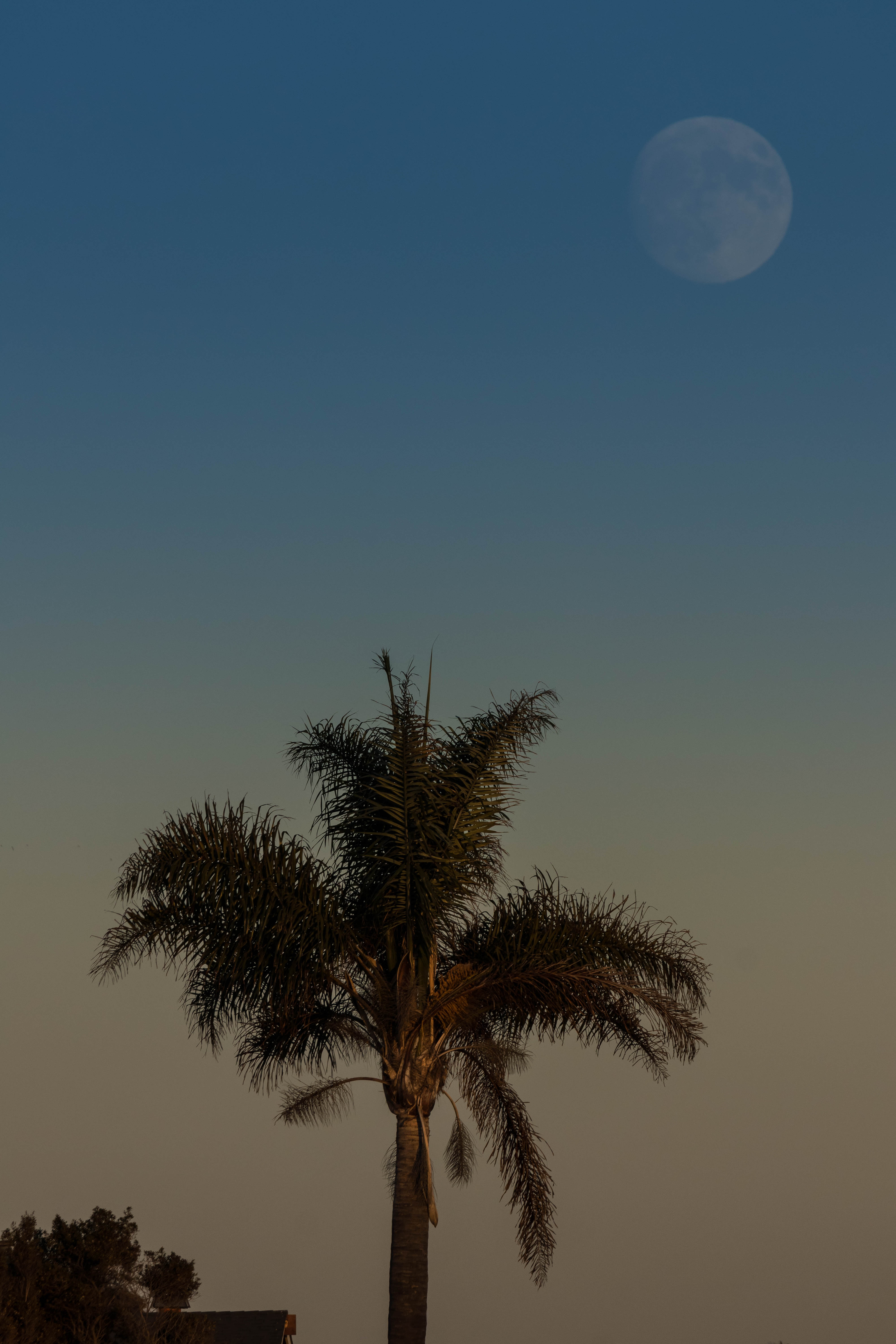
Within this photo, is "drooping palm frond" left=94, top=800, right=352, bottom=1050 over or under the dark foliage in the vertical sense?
over

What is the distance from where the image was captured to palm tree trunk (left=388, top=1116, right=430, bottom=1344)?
57.3 feet

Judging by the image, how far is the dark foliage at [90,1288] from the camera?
52.4 ft

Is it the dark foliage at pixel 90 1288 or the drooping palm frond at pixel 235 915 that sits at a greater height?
the drooping palm frond at pixel 235 915

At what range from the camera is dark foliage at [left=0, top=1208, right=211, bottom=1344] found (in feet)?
52.4

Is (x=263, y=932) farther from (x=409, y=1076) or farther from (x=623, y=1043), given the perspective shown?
(x=623, y=1043)

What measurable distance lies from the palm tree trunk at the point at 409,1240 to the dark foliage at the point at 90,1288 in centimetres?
Answer: 242

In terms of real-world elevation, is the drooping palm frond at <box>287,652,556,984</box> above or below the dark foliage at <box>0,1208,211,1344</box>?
above

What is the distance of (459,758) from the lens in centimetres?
1892

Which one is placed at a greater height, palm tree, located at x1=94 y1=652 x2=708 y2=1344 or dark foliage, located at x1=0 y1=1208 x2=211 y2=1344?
palm tree, located at x1=94 y1=652 x2=708 y2=1344

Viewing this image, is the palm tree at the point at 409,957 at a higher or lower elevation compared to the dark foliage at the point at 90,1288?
higher

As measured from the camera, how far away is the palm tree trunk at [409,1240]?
17469 millimetres

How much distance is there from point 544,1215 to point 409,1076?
2340 millimetres

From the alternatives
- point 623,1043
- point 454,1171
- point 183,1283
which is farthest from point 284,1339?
point 623,1043

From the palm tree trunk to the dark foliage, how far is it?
242 centimetres
